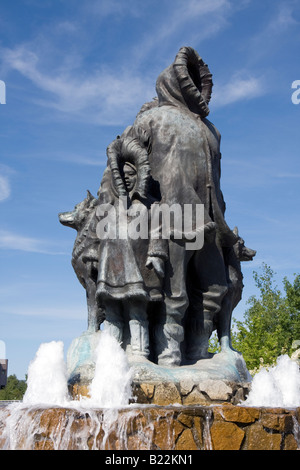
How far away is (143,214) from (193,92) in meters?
1.88

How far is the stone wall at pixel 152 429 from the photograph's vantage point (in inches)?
178

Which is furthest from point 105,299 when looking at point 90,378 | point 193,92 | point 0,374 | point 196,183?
point 0,374

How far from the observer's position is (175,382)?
5762mm

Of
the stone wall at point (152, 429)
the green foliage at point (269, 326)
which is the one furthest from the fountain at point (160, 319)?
the green foliage at point (269, 326)

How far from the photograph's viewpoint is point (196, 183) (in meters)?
7.03

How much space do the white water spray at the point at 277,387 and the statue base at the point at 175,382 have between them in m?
0.20

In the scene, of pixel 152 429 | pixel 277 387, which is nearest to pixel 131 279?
pixel 277 387

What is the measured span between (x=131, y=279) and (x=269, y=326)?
2685cm

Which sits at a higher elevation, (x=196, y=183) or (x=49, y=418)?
(x=196, y=183)

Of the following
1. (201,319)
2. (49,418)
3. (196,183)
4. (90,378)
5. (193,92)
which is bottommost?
(49,418)

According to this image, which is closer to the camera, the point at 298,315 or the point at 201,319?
the point at 201,319

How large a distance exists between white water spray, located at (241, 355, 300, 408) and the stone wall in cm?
94
